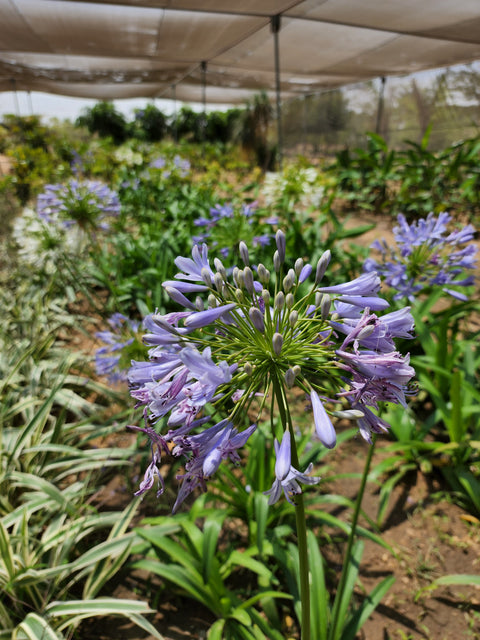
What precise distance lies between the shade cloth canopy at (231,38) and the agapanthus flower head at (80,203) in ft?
11.0

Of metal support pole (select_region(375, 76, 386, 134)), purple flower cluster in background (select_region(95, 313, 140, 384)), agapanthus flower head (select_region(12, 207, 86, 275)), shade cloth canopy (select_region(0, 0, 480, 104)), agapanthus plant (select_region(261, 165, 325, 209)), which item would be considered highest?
shade cloth canopy (select_region(0, 0, 480, 104))

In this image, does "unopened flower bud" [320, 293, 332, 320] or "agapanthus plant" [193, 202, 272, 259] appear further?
"agapanthus plant" [193, 202, 272, 259]

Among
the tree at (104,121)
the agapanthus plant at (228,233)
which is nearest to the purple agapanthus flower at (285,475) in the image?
the agapanthus plant at (228,233)

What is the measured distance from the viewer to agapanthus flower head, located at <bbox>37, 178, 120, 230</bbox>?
10.0ft

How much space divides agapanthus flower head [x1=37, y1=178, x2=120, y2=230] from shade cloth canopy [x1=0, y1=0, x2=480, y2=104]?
3349 mm

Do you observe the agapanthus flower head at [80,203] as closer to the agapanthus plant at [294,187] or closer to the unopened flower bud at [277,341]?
the agapanthus plant at [294,187]

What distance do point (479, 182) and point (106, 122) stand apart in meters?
24.4

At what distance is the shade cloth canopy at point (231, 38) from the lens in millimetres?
5367

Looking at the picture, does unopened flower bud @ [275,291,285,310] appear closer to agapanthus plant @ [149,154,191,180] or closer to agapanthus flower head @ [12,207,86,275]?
agapanthus flower head @ [12,207,86,275]

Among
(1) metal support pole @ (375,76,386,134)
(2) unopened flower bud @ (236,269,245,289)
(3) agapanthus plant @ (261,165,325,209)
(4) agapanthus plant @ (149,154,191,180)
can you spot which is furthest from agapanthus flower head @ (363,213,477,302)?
(1) metal support pole @ (375,76,386,134)

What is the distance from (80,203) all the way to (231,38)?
5828 millimetres

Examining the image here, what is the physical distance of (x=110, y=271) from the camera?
398 centimetres

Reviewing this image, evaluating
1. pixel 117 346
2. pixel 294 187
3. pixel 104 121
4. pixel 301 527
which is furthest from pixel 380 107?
pixel 104 121

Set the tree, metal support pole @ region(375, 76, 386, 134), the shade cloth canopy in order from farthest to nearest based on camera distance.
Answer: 1. the tree
2. metal support pole @ region(375, 76, 386, 134)
3. the shade cloth canopy
